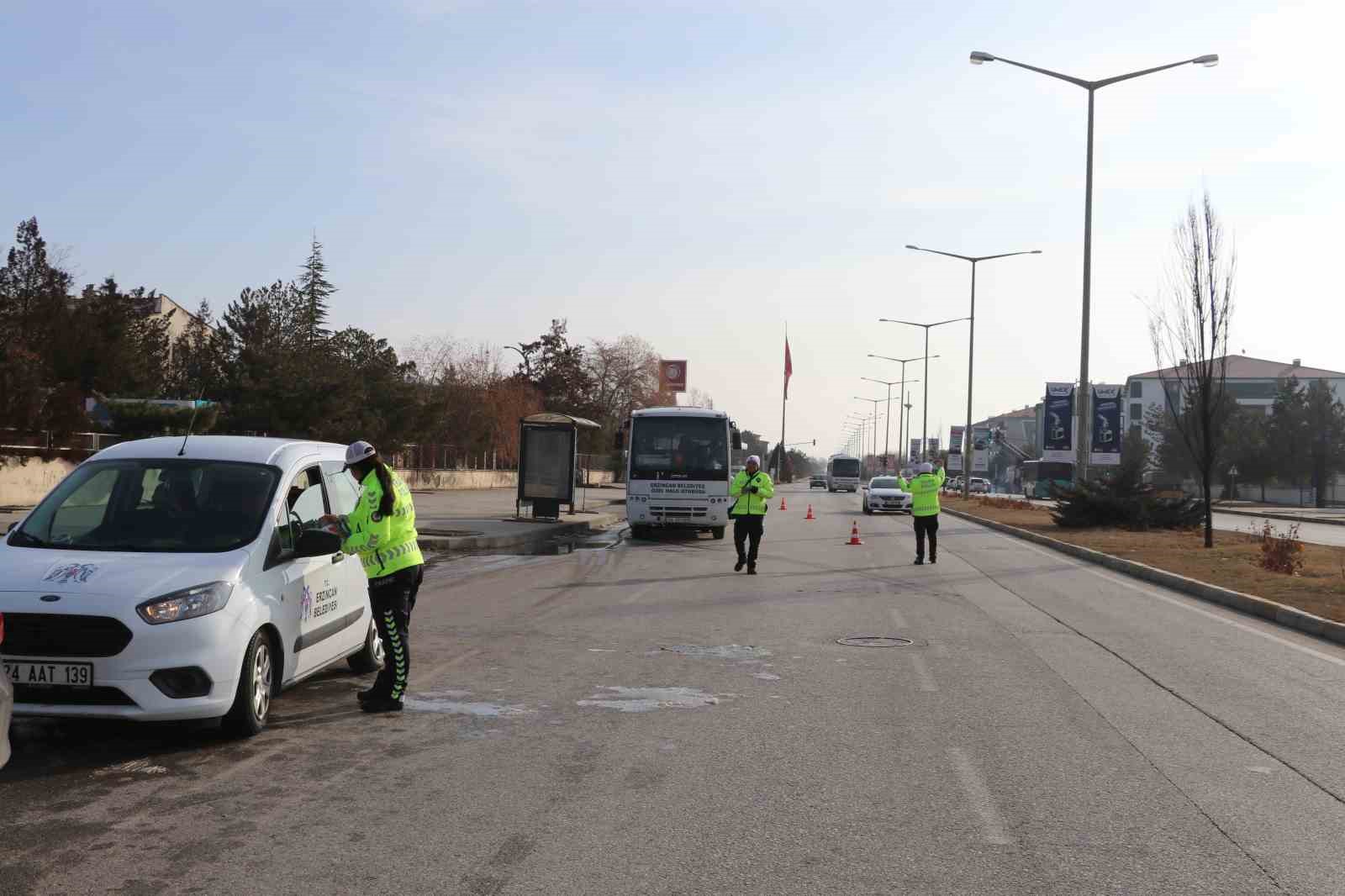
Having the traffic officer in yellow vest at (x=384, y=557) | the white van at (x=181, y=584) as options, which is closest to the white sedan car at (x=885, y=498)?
the white van at (x=181, y=584)

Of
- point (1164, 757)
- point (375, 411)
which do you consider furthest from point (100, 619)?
point (375, 411)

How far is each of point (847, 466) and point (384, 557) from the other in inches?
3253

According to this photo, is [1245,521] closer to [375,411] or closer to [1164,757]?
[375,411]

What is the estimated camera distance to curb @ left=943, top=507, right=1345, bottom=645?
13.5m

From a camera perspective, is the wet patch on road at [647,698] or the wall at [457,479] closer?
the wet patch on road at [647,698]

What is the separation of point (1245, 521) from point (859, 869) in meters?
45.3

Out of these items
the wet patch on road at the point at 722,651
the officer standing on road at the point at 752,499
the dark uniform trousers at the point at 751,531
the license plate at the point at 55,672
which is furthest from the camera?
the dark uniform trousers at the point at 751,531

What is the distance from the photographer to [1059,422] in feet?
148

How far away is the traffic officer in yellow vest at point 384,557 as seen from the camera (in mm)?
8117

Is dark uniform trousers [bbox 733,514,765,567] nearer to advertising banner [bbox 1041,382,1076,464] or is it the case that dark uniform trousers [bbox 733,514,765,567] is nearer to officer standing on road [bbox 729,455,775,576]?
officer standing on road [bbox 729,455,775,576]

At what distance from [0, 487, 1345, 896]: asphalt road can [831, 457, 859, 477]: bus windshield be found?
253ft

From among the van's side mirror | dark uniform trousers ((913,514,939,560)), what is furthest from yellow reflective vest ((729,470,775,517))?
the van's side mirror

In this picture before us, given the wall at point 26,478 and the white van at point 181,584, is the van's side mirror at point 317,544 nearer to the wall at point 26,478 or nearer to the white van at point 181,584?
the white van at point 181,584

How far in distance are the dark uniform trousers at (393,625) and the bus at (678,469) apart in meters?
19.5
